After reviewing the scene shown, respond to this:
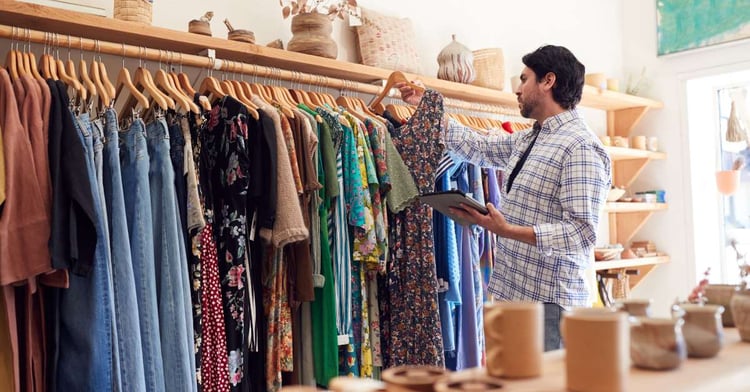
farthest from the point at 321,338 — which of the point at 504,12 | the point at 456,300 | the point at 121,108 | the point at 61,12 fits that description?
the point at 504,12

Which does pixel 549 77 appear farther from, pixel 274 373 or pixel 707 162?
pixel 707 162

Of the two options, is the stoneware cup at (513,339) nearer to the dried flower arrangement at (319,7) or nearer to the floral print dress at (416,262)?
the floral print dress at (416,262)

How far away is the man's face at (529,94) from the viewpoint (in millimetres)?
2426

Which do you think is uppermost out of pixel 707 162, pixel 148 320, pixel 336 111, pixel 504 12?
pixel 504 12

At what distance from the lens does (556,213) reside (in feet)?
7.43

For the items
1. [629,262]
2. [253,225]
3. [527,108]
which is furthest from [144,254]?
[629,262]

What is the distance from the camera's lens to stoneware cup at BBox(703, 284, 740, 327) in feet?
4.53

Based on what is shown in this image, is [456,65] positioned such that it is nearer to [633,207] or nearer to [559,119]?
[559,119]

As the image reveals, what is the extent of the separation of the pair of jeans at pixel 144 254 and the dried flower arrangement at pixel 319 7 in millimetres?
987

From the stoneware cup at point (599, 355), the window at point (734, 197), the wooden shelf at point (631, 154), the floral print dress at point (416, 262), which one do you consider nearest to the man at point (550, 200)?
the floral print dress at point (416, 262)

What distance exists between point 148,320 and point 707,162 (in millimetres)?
4183

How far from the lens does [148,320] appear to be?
194 centimetres

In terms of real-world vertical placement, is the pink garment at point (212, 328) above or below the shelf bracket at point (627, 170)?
below

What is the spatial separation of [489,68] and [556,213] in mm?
1415
